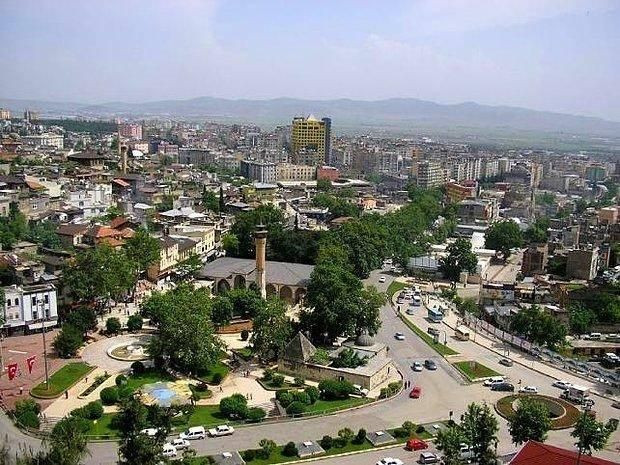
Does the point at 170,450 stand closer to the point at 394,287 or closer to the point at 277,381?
the point at 277,381

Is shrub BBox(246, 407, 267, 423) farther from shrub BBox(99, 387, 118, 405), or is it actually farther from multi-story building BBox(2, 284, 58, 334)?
multi-story building BBox(2, 284, 58, 334)

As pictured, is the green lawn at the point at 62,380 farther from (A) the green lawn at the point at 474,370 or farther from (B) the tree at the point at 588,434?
(B) the tree at the point at 588,434

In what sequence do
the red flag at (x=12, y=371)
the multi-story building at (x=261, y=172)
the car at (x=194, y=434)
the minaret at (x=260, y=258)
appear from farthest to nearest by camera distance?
the multi-story building at (x=261, y=172)
the minaret at (x=260, y=258)
the red flag at (x=12, y=371)
the car at (x=194, y=434)

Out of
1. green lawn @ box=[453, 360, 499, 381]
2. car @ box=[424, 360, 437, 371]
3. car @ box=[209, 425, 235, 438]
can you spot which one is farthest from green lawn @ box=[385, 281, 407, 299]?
car @ box=[209, 425, 235, 438]

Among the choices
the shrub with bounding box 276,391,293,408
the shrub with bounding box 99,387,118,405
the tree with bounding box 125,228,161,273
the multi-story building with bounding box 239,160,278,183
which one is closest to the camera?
the shrub with bounding box 99,387,118,405

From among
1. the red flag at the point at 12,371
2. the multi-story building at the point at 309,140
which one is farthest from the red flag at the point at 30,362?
the multi-story building at the point at 309,140

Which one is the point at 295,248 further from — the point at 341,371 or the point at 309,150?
the point at 309,150
